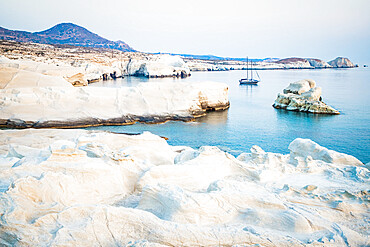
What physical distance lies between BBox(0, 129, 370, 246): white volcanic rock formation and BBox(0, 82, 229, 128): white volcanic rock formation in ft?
42.2

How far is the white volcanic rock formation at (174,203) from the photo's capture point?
4203 millimetres

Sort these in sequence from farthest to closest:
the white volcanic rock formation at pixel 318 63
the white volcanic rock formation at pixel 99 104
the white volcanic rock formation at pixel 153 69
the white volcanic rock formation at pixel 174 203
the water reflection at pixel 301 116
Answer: the white volcanic rock formation at pixel 318 63
the white volcanic rock formation at pixel 153 69
the water reflection at pixel 301 116
the white volcanic rock formation at pixel 99 104
the white volcanic rock formation at pixel 174 203

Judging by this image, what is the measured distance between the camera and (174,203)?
5.03m

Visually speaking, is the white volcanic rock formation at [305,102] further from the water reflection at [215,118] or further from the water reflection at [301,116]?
the water reflection at [215,118]

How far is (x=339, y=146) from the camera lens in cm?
1750

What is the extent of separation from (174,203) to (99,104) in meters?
20.0

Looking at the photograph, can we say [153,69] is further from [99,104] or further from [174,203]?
[174,203]

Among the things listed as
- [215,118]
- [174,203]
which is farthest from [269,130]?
[174,203]

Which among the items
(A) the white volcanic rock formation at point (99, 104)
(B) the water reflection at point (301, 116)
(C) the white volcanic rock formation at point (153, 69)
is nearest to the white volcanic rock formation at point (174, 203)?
(A) the white volcanic rock formation at point (99, 104)

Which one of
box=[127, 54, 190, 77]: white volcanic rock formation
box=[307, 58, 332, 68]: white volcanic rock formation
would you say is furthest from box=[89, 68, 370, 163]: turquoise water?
box=[307, 58, 332, 68]: white volcanic rock formation

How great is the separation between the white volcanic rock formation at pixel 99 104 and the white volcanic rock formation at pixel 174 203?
12.9 m

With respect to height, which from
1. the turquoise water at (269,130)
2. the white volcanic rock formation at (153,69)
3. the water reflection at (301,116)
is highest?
the white volcanic rock formation at (153,69)

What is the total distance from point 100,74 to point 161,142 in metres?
51.1

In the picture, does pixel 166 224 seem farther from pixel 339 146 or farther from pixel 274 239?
pixel 339 146
